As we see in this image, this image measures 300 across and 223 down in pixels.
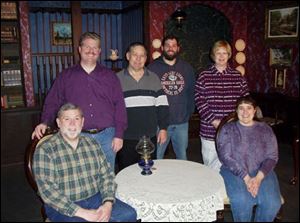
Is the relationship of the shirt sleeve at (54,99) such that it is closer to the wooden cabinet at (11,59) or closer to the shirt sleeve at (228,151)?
the shirt sleeve at (228,151)

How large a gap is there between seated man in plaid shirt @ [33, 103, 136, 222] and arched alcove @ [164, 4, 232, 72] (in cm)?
412

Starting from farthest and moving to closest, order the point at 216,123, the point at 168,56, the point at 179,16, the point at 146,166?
the point at 179,16
the point at 168,56
the point at 216,123
the point at 146,166

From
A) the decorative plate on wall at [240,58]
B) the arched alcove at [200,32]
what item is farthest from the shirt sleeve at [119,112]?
the decorative plate on wall at [240,58]

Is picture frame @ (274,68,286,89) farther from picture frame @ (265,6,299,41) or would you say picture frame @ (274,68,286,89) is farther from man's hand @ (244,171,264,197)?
man's hand @ (244,171,264,197)

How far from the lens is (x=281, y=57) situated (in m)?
5.35

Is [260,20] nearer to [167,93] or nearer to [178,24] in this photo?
[178,24]

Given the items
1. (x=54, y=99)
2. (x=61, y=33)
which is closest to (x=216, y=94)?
(x=54, y=99)

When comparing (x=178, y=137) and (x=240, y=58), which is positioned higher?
(x=240, y=58)

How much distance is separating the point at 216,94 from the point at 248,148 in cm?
56

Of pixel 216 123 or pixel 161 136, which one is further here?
pixel 161 136

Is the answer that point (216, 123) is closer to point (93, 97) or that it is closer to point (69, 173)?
point (93, 97)

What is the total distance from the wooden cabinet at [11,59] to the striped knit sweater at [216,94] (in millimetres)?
2774

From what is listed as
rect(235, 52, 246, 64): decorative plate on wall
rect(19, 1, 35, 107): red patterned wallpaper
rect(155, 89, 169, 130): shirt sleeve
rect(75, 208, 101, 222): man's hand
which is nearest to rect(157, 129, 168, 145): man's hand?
rect(155, 89, 169, 130): shirt sleeve

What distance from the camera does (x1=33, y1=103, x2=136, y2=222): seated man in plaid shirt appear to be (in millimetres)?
1788
